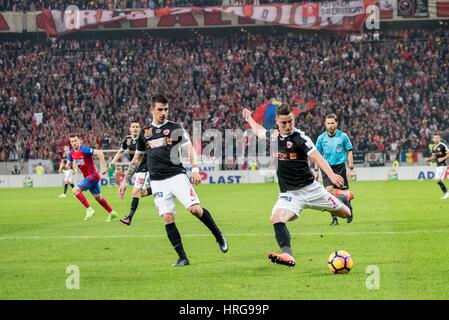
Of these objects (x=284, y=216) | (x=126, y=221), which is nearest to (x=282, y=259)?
(x=284, y=216)

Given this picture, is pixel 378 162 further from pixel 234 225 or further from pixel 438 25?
pixel 234 225

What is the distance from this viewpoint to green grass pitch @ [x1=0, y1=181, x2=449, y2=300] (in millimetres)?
9485

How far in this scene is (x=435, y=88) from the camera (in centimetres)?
5194

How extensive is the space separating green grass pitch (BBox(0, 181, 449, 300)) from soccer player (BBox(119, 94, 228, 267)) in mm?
631

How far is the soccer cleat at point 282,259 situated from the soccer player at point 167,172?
5.41 ft

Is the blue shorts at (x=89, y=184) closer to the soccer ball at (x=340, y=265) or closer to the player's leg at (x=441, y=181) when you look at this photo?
the soccer ball at (x=340, y=265)

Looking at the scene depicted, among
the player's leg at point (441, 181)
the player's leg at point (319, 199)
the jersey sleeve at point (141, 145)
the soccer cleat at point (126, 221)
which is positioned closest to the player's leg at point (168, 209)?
the jersey sleeve at point (141, 145)

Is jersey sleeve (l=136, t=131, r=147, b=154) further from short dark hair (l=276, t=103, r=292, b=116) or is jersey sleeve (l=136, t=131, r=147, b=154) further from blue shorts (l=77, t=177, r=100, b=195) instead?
blue shorts (l=77, t=177, r=100, b=195)

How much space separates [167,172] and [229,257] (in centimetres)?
179

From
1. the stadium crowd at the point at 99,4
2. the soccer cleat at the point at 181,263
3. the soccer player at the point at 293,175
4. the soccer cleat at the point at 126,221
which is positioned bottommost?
the soccer cleat at the point at 126,221

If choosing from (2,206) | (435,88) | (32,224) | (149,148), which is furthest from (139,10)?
(149,148)

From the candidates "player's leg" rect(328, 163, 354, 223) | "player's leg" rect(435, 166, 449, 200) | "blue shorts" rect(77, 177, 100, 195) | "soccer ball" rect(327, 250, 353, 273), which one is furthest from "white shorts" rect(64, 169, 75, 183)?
"soccer ball" rect(327, 250, 353, 273)

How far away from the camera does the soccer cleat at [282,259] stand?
10802 millimetres

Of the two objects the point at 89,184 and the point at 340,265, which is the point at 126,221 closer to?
the point at 89,184
